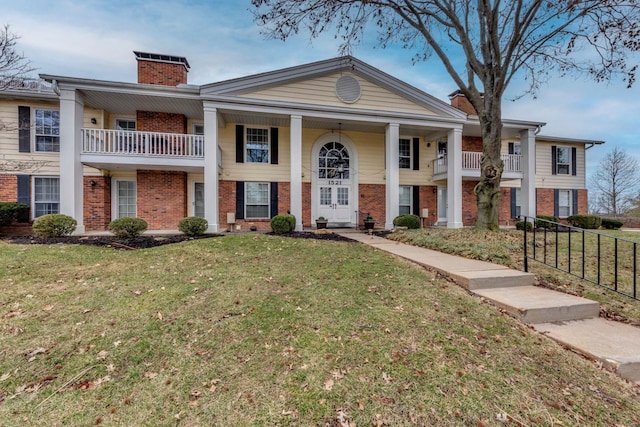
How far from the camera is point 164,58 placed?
1213cm

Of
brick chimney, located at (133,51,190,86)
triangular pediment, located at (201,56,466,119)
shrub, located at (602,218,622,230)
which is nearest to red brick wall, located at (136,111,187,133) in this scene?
brick chimney, located at (133,51,190,86)

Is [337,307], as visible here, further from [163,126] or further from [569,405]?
[163,126]

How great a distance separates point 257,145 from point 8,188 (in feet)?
32.9

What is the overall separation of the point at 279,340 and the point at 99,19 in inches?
500

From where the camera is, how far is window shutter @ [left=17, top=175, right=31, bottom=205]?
11477 millimetres

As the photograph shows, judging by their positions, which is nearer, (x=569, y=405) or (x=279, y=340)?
(x=569, y=405)

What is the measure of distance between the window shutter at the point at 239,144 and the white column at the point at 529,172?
45.9 ft

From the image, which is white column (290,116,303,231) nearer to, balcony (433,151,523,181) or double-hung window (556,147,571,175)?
balcony (433,151,523,181)

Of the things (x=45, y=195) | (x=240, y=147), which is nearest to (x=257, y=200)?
(x=240, y=147)

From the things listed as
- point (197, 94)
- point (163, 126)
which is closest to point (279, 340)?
point (197, 94)

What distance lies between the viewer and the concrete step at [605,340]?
2.66 metres

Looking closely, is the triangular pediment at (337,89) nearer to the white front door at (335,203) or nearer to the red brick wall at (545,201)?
the white front door at (335,203)

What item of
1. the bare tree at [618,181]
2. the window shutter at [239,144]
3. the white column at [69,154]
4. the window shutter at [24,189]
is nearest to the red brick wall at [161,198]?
the white column at [69,154]

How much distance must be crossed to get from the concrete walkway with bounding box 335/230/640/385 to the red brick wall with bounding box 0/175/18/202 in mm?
15621
